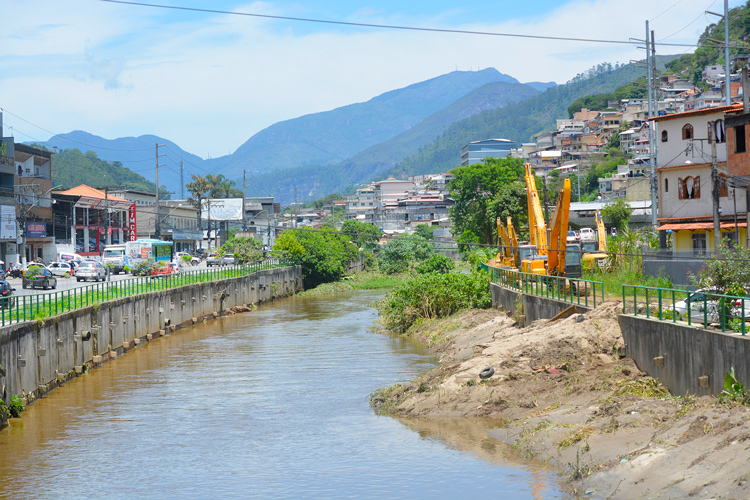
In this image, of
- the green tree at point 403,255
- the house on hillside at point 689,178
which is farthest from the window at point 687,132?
the green tree at point 403,255

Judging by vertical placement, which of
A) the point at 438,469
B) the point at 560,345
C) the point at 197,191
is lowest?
the point at 438,469

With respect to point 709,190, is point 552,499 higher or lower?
lower

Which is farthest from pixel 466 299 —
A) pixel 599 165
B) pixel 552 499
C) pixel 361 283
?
pixel 599 165

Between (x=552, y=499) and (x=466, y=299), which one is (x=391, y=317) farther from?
(x=552, y=499)

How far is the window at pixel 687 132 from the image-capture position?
45.9 meters

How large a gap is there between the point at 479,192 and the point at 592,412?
76.8 metres

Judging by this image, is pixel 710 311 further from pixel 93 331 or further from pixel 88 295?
pixel 88 295

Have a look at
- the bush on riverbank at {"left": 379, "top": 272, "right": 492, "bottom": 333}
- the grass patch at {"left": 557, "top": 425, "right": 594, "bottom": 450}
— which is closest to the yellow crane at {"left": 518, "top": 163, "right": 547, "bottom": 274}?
the bush on riverbank at {"left": 379, "top": 272, "right": 492, "bottom": 333}

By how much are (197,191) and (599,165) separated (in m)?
77.0

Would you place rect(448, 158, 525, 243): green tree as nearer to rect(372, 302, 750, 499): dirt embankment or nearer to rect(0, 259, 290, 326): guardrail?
rect(0, 259, 290, 326): guardrail

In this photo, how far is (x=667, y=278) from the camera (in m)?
31.5

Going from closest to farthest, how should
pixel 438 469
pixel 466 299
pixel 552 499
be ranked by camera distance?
1. pixel 552 499
2. pixel 438 469
3. pixel 466 299

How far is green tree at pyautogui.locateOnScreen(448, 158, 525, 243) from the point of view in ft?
295

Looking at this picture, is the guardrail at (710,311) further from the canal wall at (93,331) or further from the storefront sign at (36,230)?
the storefront sign at (36,230)
